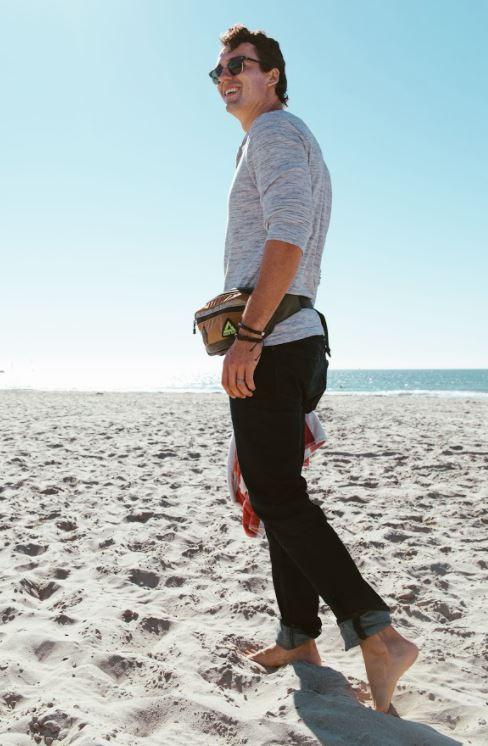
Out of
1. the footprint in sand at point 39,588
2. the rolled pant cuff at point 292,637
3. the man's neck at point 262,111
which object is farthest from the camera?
the footprint in sand at point 39,588

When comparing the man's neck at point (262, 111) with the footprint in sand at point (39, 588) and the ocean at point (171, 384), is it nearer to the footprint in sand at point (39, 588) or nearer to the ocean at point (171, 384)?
the footprint in sand at point (39, 588)

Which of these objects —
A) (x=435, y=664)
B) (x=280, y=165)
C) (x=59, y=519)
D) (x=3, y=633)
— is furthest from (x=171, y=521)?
(x=280, y=165)

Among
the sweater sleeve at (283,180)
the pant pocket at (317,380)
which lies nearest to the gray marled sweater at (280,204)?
the sweater sleeve at (283,180)

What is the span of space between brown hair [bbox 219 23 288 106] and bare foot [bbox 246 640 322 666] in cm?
216

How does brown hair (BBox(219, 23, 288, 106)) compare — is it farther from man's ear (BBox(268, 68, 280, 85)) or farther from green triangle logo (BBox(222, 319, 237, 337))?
green triangle logo (BBox(222, 319, 237, 337))

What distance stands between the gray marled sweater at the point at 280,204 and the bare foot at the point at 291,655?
1224mm

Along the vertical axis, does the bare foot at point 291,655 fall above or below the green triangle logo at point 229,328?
below

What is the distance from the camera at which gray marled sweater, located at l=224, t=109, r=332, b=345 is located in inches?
70.5

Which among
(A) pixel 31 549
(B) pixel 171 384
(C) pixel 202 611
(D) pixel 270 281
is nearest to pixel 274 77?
(D) pixel 270 281

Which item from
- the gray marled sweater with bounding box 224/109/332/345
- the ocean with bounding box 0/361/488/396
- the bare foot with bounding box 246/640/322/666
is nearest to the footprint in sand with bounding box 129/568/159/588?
the bare foot with bounding box 246/640/322/666

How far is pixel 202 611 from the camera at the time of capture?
9.05 ft

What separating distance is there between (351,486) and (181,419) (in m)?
7.18

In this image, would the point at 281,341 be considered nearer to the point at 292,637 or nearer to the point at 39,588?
the point at 292,637

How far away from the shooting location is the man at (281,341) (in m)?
1.78
